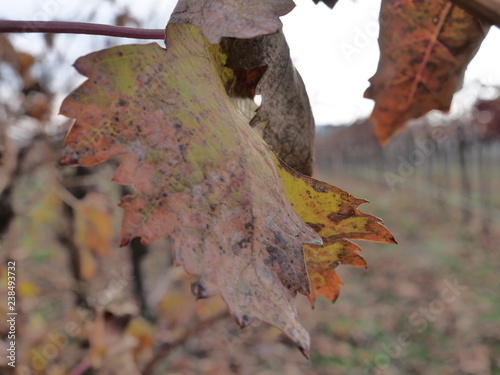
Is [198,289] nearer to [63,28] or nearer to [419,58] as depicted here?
[63,28]

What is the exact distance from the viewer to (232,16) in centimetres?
29

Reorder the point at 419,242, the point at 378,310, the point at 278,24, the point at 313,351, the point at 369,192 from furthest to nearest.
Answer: the point at 369,192 < the point at 419,242 < the point at 378,310 < the point at 313,351 < the point at 278,24

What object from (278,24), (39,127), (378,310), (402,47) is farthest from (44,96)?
(378,310)

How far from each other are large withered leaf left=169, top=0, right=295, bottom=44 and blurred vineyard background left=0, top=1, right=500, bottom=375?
109 cm

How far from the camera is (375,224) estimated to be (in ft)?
1.07

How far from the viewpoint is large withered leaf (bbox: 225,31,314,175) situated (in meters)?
0.33

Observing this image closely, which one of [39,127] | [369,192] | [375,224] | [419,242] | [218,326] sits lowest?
[369,192]

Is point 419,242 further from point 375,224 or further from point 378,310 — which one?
point 375,224

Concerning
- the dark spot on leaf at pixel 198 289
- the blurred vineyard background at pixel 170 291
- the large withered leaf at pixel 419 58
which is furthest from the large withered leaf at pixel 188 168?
the blurred vineyard background at pixel 170 291

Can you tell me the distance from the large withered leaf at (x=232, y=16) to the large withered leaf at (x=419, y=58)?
176 millimetres

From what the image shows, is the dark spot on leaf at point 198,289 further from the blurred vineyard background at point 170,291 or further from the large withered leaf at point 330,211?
the blurred vineyard background at point 170,291

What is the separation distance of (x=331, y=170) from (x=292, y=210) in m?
23.9

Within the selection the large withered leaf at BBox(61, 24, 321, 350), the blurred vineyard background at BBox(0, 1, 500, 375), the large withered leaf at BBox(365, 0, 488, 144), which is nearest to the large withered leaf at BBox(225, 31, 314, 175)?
the large withered leaf at BBox(61, 24, 321, 350)

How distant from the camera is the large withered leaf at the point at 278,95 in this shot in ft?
1.09
